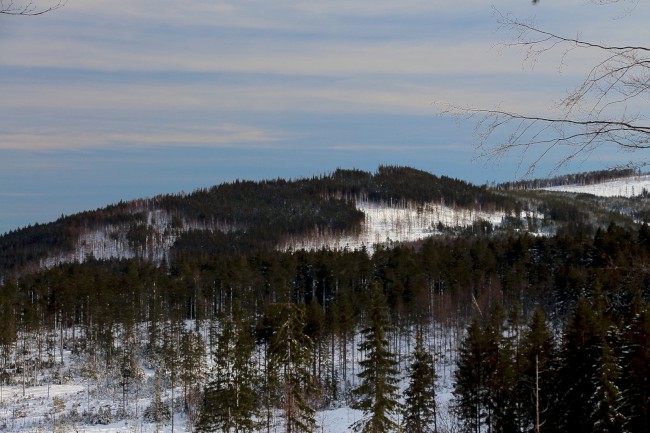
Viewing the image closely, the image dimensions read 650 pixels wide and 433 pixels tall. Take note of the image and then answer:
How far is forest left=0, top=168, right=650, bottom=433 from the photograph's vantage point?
86.7 feet

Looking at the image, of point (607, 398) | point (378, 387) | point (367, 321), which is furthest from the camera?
Result: point (367, 321)

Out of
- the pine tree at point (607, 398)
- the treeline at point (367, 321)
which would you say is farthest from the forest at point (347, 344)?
the treeline at point (367, 321)

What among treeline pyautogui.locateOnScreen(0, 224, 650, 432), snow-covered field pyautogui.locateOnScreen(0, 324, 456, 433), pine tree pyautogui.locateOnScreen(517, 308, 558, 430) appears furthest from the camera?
snow-covered field pyautogui.locateOnScreen(0, 324, 456, 433)

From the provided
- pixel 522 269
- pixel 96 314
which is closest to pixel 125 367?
pixel 96 314

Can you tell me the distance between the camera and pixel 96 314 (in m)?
75.2

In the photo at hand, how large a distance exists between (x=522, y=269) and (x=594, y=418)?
57.1 meters

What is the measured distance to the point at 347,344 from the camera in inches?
3051

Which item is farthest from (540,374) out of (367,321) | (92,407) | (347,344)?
(347,344)

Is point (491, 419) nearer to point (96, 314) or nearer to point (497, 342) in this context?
point (497, 342)

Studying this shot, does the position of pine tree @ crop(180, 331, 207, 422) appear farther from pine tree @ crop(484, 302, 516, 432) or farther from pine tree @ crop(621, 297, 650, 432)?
pine tree @ crop(621, 297, 650, 432)

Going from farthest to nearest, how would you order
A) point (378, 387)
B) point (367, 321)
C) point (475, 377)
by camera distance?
point (367, 321) < point (475, 377) < point (378, 387)

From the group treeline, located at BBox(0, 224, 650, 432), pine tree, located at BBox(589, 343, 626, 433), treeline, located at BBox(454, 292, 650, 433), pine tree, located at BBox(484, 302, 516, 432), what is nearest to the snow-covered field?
treeline, located at BBox(0, 224, 650, 432)

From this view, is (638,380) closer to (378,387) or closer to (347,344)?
(378,387)

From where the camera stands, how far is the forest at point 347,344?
26.4 meters
